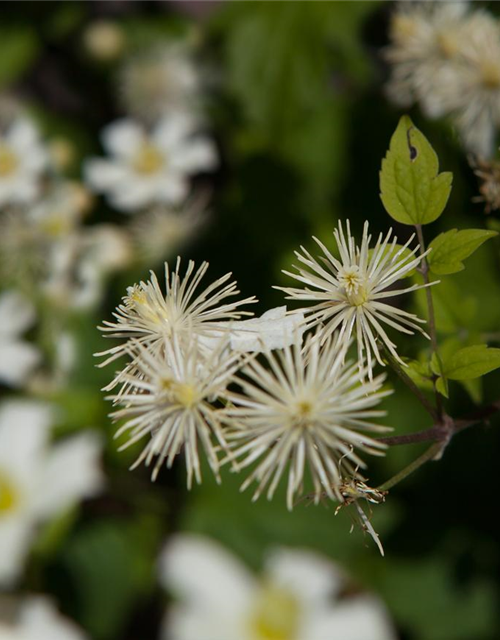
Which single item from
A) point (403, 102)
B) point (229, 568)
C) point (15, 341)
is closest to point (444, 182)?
point (403, 102)

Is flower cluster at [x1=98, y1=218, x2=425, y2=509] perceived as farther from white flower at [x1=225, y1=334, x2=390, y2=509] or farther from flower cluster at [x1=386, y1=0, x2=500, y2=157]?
flower cluster at [x1=386, y1=0, x2=500, y2=157]

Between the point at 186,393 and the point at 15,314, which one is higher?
the point at 15,314

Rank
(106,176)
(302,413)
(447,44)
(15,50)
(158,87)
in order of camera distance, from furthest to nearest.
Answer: (15,50)
(158,87)
(106,176)
(447,44)
(302,413)

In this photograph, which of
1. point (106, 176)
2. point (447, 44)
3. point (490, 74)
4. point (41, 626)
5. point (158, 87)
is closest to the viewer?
point (490, 74)

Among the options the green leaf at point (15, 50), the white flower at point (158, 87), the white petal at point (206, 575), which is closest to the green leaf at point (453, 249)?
the white petal at point (206, 575)

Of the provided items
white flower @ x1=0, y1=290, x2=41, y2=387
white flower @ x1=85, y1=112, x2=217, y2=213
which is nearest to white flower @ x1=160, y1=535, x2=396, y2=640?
white flower @ x1=0, y1=290, x2=41, y2=387

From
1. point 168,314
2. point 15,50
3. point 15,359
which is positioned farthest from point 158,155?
point 168,314

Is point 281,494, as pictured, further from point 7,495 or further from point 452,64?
point 452,64
